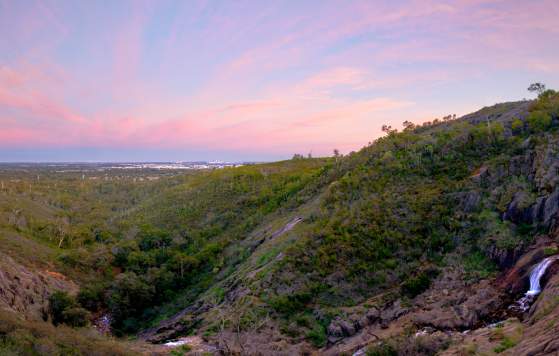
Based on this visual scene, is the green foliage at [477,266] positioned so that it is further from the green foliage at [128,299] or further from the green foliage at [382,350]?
the green foliage at [128,299]

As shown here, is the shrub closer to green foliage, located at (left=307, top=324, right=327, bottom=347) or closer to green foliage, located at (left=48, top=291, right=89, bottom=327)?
green foliage, located at (left=48, top=291, right=89, bottom=327)

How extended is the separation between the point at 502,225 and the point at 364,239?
9108 millimetres

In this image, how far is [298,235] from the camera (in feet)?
109

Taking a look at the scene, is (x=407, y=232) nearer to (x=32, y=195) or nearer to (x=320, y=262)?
(x=320, y=262)

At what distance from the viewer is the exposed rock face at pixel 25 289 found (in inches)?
1218

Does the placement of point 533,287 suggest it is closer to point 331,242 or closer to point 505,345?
point 505,345

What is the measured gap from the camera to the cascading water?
622 inches

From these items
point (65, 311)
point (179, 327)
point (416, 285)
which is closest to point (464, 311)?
point (416, 285)

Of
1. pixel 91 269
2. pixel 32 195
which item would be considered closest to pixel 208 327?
pixel 91 269

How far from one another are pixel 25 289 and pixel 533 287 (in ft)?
130

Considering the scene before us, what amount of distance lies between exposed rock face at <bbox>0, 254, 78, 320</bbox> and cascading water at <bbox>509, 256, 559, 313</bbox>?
31530 millimetres

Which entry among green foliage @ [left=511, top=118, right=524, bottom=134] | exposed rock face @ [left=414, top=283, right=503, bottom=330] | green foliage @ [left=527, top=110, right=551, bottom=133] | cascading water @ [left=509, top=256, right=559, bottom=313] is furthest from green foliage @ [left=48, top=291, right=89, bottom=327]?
green foliage @ [left=527, top=110, right=551, bottom=133]

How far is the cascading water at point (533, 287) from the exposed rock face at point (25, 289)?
103 feet

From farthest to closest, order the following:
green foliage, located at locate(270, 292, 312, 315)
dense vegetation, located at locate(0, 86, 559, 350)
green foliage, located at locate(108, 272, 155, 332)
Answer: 1. green foliage, located at locate(108, 272, 155, 332)
2. green foliage, located at locate(270, 292, 312, 315)
3. dense vegetation, located at locate(0, 86, 559, 350)
